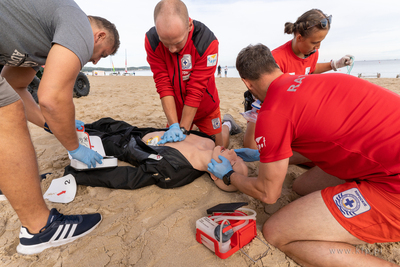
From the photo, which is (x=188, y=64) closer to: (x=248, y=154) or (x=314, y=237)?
(x=248, y=154)

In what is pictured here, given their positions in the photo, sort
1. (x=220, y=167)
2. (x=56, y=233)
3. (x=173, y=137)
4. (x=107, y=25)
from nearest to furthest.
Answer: (x=56, y=233)
(x=107, y=25)
(x=220, y=167)
(x=173, y=137)

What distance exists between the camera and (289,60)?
2949 mm

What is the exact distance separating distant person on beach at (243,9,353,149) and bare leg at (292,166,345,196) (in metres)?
1.21

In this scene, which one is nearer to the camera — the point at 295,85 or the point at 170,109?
the point at 295,85

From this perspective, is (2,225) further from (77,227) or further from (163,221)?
(163,221)

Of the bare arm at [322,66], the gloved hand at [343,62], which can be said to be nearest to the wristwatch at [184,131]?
the bare arm at [322,66]

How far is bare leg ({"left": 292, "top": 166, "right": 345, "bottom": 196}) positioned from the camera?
2.02 meters

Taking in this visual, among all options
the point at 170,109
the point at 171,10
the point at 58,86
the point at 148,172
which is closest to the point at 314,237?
the point at 148,172

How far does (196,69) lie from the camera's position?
108 inches

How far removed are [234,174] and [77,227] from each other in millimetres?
1282

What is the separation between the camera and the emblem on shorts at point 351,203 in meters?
1.39

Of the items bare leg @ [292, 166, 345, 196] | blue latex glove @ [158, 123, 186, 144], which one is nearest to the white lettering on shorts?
bare leg @ [292, 166, 345, 196]

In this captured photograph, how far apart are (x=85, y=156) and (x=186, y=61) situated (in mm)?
1583

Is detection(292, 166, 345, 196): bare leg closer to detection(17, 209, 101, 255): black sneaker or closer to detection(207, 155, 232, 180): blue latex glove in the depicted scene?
detection(207, 155, 232, 180): blue latex glove
